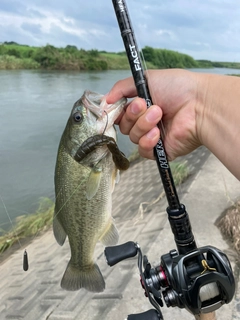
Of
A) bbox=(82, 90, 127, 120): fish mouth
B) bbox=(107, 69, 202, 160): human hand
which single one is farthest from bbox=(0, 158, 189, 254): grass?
bbox=(82, 90, 127, 120): fish mouth

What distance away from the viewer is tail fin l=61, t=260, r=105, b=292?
1684 mm

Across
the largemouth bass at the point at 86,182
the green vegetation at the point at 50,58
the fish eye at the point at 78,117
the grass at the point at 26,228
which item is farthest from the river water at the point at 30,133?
the fish eye at the point at 78,117

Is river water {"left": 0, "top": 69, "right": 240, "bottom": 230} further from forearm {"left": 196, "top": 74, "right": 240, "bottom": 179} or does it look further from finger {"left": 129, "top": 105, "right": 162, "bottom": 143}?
forearm {"left": 196, "top": 74, "right": 240, "bottom": 179}

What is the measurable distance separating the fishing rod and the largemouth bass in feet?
0.65

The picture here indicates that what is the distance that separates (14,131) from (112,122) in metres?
8.24

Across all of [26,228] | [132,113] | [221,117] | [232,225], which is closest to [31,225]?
[26,228]

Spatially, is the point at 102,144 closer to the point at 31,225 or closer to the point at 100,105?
the point at 100,105

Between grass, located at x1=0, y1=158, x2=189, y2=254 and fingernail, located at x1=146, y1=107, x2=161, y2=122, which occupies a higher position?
fingernail, located at x1=146, y1=107, x2=161, y2=122

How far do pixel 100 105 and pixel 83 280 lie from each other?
2.71 feet

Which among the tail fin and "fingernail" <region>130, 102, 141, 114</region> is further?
the tail fin

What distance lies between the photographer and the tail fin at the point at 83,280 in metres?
1.68

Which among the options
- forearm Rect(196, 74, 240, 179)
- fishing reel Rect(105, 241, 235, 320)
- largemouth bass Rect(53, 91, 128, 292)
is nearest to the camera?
fishing reel Rect(105, 241, 235, 320)

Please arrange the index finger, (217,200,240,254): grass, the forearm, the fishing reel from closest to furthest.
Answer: the fishing reel
the forearm
the index finger
(217,200,240,254): grass

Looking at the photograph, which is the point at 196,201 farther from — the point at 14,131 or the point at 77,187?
the point at 14,131
